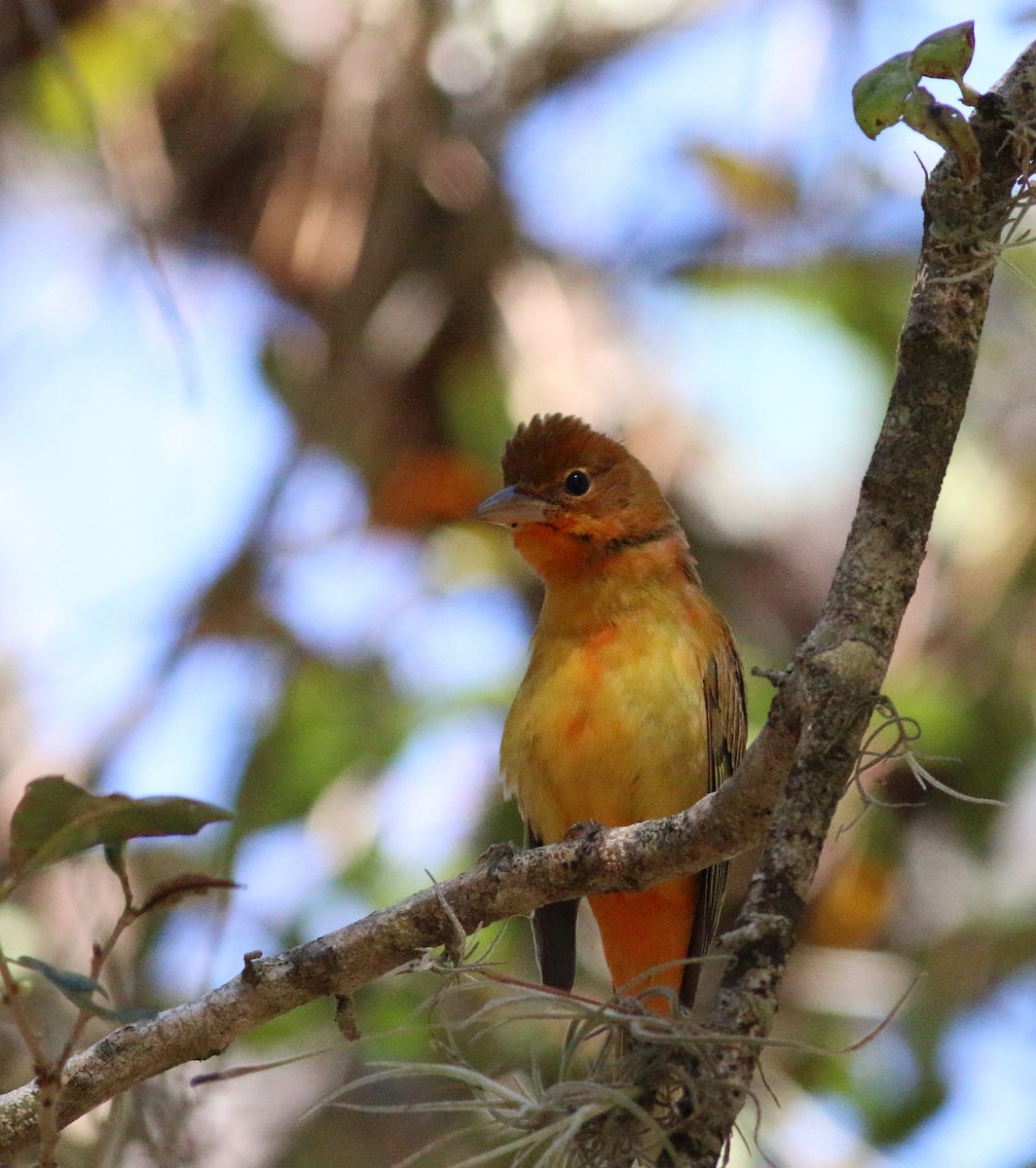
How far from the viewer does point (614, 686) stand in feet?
13.2

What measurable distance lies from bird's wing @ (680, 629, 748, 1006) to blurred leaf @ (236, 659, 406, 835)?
1.77 metres

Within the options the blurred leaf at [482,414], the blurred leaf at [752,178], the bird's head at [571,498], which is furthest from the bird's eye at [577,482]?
the blurred leaf at [752,178]

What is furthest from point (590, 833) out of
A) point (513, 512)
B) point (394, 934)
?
point (513, 512)

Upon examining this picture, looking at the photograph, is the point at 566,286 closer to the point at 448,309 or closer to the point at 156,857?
the point at 448,309

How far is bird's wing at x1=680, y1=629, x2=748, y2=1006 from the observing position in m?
4.05

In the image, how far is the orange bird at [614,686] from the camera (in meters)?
3.98

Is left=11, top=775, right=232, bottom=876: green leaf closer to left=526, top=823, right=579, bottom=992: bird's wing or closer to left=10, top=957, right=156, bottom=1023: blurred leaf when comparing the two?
left=10, top=957, right=156, bottom=1023: blurred leaf

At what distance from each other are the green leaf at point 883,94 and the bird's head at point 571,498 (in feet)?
6.82

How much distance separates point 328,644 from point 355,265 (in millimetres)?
1558

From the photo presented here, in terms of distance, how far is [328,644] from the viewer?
629cm

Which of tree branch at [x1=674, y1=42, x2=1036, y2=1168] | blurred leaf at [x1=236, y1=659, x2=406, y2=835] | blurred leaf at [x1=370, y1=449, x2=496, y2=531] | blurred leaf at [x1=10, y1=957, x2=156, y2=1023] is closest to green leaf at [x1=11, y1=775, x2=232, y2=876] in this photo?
blurred leaf at [x1=10, y1=957, x2=156, y2=1023]

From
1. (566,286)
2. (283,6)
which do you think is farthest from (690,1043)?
(283,6)

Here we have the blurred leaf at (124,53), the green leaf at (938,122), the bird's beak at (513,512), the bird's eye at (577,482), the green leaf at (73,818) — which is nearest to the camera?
the green leaf at (73,818)

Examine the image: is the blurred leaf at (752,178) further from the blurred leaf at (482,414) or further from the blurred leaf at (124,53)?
the blurred leaf at (124,53)
